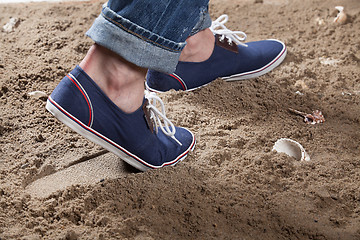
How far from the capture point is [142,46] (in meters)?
1.11

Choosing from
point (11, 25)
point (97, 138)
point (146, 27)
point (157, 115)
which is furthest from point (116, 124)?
point (11, 25)

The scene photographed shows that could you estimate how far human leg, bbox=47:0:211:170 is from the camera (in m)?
1.10

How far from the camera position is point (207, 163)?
55.9 inches

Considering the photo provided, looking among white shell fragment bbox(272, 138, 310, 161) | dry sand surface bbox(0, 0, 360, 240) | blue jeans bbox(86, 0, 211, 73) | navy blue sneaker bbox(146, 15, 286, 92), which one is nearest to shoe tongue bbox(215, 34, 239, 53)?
navy blue sneaker bbox(146, 15, 286, 92)

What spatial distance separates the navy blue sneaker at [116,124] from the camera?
118 centimetres

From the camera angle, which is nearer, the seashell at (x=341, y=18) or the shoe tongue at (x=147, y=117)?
the shoe tongue at (x=147, y=117)

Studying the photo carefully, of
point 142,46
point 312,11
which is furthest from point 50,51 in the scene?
point 312,11

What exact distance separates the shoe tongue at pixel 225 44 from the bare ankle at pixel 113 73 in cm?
72

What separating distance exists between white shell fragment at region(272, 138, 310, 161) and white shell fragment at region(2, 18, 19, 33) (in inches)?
67.9

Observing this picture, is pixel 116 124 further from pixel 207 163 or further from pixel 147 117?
pixel 207 163

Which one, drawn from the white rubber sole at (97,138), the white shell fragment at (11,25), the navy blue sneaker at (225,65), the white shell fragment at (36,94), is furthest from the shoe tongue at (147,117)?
the white shell fragment at (11,25)

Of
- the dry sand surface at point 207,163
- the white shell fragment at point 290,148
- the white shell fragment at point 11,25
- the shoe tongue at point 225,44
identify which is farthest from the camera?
the white shell fragment at point 11,25

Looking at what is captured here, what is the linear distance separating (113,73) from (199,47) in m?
0.70

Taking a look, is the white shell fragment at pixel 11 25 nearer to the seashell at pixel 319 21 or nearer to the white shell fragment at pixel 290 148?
the white shell fragment at pixel 290 148
